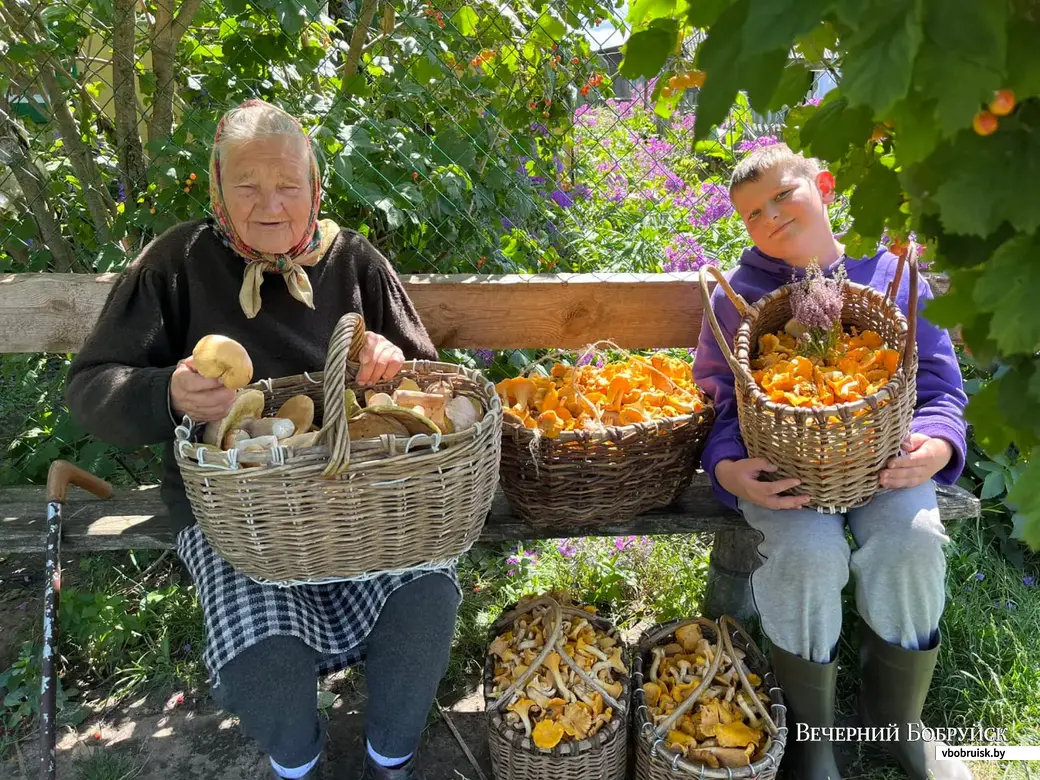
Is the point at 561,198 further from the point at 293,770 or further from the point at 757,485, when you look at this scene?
the point at 293,770

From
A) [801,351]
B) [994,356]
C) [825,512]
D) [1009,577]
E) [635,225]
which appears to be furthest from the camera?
[635,225]

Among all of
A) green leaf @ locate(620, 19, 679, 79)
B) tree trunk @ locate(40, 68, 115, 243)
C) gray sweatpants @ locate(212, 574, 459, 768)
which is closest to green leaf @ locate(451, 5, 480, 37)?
tree trunk @ locate(40, 68, 115, 243)

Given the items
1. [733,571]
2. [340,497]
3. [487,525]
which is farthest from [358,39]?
[733,571]

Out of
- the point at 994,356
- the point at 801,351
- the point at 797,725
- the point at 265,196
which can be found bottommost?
the point at 797,725

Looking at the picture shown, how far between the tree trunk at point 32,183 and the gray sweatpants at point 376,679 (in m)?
1.71

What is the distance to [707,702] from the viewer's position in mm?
1812

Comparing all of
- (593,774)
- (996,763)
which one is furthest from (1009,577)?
(593,774)

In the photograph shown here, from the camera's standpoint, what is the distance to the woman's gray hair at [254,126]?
179 centimetres

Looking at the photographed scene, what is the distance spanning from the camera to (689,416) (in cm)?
191

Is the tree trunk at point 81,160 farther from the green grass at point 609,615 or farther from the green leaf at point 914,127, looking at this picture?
the green leaf at point 914,127

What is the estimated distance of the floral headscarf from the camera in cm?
184

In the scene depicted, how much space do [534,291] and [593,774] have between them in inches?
50.4

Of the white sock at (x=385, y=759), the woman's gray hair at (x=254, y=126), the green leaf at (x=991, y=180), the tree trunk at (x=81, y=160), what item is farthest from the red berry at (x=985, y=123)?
the tree trunk at (x=81, y=160)

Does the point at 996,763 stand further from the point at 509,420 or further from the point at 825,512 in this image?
the point at 509,420
